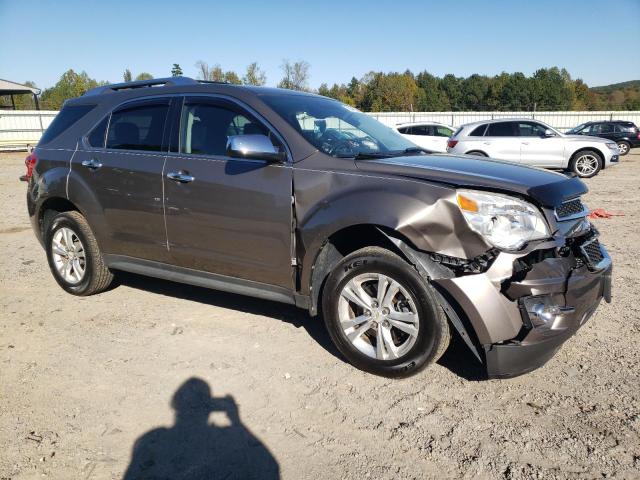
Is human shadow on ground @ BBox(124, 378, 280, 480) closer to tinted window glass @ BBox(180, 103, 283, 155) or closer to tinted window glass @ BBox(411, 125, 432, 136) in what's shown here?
tinted window glass @ BBox(180, 103, 283, 155)

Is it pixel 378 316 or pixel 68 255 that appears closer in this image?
pixel 378 316

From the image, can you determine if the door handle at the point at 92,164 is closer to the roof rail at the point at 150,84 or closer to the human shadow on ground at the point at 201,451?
the roof rail at the point at 150,84

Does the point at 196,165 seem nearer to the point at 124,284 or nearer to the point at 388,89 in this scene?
the point at 124,284

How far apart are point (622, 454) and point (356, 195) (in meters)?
1.99

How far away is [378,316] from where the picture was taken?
332 centimetres

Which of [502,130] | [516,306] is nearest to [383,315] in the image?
[516,306]

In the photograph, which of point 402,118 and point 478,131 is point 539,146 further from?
point 402,118

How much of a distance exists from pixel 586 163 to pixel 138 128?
1437 cm

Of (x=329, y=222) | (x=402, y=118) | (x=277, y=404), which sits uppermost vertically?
(x=402, y=118)

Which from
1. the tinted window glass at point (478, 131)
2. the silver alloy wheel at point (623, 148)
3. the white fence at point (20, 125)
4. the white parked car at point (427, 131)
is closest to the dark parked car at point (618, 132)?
the silver alloy wheel at point (623, 148)

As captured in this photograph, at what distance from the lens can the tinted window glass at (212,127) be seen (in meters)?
→ 3.97

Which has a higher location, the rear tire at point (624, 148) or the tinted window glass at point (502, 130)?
the tinted window glass at point (502, 130)

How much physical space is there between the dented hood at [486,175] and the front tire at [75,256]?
281cm

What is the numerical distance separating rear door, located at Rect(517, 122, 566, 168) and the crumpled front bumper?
43.6ft
